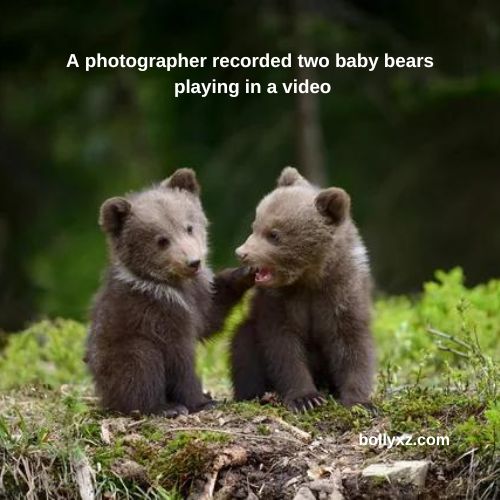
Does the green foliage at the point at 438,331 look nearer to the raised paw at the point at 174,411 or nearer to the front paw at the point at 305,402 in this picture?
the front paw at the point at 305,402

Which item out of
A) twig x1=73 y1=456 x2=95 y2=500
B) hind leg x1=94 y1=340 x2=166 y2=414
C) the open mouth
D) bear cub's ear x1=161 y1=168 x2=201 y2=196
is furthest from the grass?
bear cub's ear x1=161 y1=168 x2=201 y2=196

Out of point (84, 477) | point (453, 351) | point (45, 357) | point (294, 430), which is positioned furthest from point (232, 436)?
point (45, 357)

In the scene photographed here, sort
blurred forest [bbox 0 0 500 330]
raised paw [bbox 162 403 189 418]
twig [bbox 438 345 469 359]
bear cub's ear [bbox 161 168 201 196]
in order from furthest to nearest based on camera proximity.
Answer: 1. blurred forest [bbox 0 0 500 330]
2. twig [bbox 438 345 469 359]
3. bear cub's ear [bbox 161 168 201 196]
4. raised paw [bbox 162 403 189 418]

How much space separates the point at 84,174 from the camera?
867 inches

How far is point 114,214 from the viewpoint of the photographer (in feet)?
28.9

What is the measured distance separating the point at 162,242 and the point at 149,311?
1.27ft

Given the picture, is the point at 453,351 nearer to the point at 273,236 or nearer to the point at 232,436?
the point at 273,236

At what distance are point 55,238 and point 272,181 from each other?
3.76m

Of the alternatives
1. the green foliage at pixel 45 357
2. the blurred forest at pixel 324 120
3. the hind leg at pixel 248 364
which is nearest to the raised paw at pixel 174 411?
the hind leg at pixel 248 364

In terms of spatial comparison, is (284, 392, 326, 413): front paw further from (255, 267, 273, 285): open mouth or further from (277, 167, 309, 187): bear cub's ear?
(277, 167, 309, 187): bear cub's ear

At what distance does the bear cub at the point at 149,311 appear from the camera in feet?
28.3

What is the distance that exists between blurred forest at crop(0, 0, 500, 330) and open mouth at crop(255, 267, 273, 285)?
811 centimetres

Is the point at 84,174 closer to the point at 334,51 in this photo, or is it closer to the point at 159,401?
the point at 334,51

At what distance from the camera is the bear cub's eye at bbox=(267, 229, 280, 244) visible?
8781 millimetres
